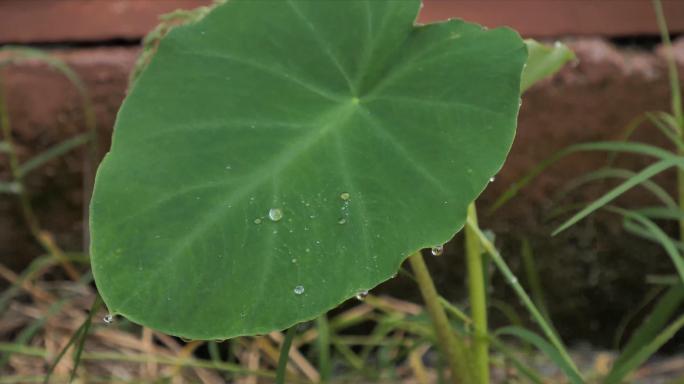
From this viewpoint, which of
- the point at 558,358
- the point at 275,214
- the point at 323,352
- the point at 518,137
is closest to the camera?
the point at 275,214

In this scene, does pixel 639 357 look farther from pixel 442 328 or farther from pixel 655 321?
pixel 442 328

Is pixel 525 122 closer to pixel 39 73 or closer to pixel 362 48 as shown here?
pixel 362 48

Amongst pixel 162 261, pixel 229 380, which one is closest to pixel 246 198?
pixel 162 261

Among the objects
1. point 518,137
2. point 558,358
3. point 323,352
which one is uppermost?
point 558,358

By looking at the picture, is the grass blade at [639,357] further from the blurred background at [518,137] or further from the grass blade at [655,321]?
the blurred background at [518,137]

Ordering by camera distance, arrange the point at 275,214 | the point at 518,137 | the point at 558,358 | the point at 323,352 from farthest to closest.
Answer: the point at 518,137, the point at 323,352, the point at 558,358, the point at 275,214

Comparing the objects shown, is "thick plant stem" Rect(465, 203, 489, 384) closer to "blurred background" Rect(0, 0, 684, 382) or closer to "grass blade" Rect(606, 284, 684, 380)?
"grass blade" Rect(606, 284, 684, 380)

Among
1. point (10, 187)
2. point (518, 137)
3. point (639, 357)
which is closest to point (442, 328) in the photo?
point (639, 357)

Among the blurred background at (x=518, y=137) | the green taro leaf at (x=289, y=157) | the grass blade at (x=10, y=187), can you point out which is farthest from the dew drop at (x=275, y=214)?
Answer: the grass blade at (x=10, y=187)
